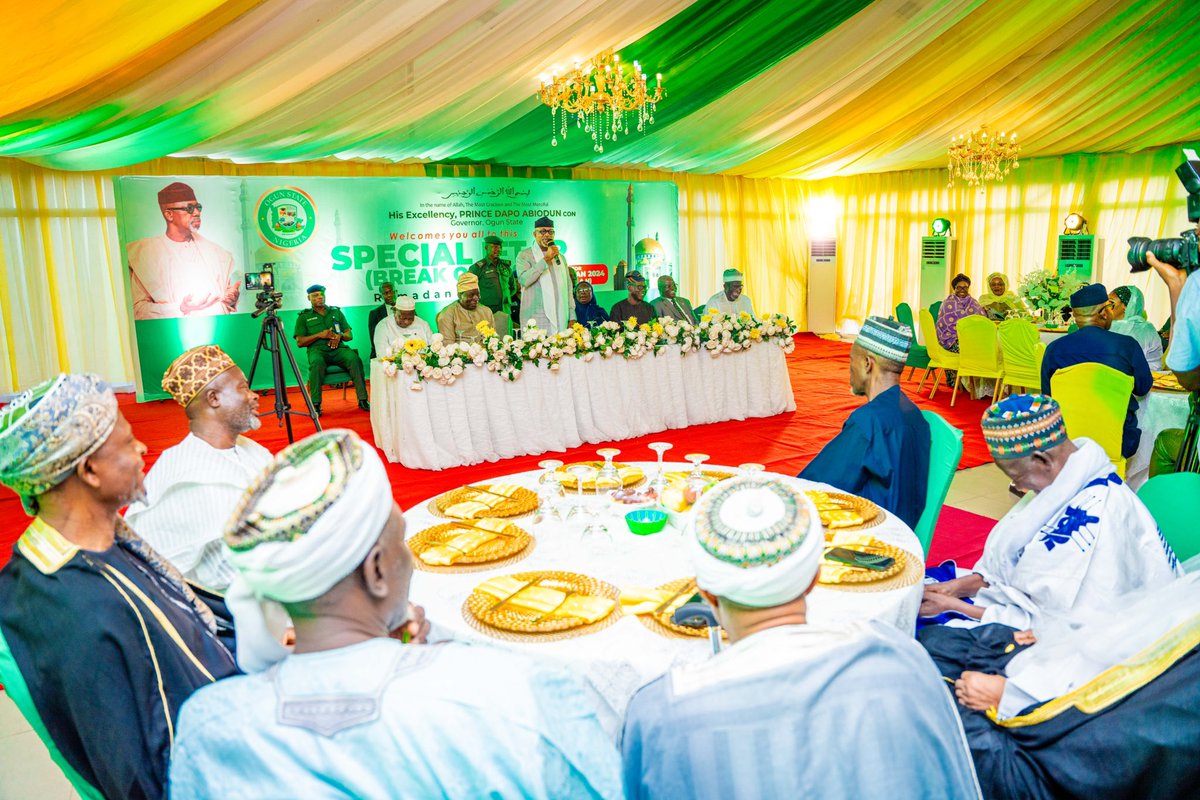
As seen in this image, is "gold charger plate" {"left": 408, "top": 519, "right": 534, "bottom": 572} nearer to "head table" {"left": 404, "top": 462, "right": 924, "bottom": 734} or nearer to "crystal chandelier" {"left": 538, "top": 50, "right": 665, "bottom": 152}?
"head table" {"left": 404, "top": 462, "right": 924, "bottom": 734}

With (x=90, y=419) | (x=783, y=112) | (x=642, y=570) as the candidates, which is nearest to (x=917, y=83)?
(x=783, y=112)

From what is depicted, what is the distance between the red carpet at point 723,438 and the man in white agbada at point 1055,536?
2.08 m

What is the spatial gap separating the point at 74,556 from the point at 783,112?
9763 millimetres

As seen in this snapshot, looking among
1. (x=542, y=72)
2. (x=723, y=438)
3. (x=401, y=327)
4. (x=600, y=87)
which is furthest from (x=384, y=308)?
(x=723, y=438)

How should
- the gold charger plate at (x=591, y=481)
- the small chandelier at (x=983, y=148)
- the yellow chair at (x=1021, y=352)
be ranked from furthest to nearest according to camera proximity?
the small chandelier at (x=983, y=148) < the yellow chair at (x=1021, y=352) < the gold charger plate at (x=591, y=481)

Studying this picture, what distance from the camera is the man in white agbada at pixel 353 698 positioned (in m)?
1.06

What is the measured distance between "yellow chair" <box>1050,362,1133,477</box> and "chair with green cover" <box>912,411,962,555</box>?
156 centimetres

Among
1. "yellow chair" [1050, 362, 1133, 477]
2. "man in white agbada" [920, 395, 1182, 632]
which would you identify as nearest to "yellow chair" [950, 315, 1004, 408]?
"yellow chair" [1050, 362, 1133, 477]

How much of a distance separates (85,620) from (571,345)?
17.0ft

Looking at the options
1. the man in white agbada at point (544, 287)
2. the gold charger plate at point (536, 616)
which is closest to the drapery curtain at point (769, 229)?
the man in white agbada at point (544, 287)

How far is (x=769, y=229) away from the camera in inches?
598

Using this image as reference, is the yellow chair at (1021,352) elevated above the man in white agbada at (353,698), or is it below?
below

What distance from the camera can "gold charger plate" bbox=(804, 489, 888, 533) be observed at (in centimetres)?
248

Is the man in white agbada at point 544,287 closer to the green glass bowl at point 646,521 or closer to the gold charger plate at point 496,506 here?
the gold charger plate at point 496,506
